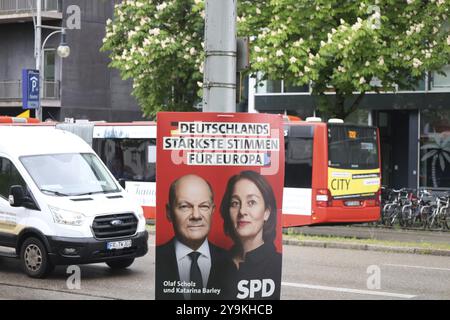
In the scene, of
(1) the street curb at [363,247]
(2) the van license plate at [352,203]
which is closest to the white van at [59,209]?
(1) the street curb at [363,247]

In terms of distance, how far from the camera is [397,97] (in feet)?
106

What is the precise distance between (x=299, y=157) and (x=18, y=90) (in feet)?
80.5

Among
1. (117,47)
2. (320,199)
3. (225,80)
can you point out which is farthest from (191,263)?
(117,47)

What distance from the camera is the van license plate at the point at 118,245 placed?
13.8m

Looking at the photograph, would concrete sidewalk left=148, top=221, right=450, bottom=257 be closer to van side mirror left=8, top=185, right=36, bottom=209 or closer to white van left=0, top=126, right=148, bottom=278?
white van left=0, top=126, right=148, bottom=278

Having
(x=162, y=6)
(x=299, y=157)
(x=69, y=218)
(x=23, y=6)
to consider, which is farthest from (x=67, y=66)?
(x=69, y=218)

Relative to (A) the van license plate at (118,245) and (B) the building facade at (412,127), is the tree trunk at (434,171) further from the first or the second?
(A) the van license plate at (118,245)

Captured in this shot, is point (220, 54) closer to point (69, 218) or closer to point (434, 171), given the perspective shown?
point (69, 218)

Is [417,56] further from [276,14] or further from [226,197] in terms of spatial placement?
→ [226,197]

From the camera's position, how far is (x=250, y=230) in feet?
21.3

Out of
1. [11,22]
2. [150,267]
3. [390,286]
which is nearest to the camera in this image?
[390,286]

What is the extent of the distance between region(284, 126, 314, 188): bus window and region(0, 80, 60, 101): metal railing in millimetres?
22057

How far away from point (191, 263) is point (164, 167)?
0.70 m

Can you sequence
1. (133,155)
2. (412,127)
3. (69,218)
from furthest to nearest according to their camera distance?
(412,127) < (133,155) < (69,218)
